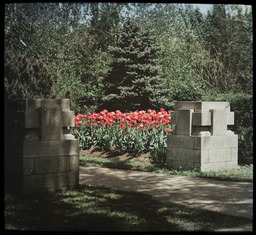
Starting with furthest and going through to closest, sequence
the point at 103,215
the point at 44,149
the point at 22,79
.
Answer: the point at 22,79
the point at 44,149
the point at 103,215

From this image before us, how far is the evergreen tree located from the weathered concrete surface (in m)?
7.88

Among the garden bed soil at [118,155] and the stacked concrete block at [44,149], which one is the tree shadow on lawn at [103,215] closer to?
the stacked concrete block at [44,149]

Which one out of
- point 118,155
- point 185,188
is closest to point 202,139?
point 185,188

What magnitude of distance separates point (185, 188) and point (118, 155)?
3852 millimetres

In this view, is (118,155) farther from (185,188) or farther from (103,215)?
(103,215)

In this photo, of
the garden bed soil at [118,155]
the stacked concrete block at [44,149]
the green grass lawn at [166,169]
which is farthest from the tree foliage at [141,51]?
the stacked concrete block at [44,149]

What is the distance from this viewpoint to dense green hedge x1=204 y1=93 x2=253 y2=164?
853 cm

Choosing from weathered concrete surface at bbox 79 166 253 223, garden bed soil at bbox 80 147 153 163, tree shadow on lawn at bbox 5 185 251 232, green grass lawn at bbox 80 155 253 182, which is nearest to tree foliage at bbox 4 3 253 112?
garden bed soil at bbox 80 147 153 163

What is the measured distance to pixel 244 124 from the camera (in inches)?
343

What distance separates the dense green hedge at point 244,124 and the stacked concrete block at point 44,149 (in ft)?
14.3

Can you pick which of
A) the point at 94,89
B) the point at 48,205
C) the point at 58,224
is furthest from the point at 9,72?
the point at 94,89

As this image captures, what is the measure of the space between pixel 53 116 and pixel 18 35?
6106mm

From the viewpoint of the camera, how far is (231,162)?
7.80 metres
